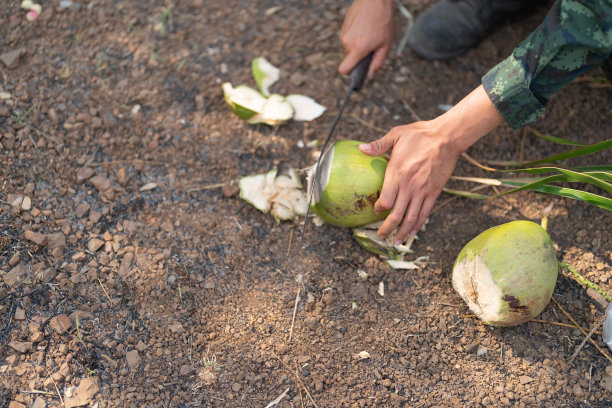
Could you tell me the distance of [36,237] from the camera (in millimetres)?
2215

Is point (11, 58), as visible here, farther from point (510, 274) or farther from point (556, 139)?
point (556, 139)

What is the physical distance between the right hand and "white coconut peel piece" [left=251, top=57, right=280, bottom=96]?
1.67 ft

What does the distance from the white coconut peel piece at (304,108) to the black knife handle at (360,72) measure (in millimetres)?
326

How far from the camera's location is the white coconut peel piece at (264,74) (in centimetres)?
281

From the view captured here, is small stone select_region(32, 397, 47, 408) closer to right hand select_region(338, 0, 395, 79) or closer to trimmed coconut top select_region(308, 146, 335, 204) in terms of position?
trimmed coconut top select_region(308, 146, 335, 204)

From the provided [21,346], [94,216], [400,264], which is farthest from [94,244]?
Answer: [400,264]

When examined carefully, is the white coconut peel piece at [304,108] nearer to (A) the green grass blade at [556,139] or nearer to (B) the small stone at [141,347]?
(A) the green grass blade at [556,139]

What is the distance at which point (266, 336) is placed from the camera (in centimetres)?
213

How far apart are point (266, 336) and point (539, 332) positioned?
3.91 ft

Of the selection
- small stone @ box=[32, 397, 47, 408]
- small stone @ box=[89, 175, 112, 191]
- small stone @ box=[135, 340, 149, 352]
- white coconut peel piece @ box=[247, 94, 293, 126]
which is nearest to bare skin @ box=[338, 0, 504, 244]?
white coconut peel piece @ box=[247, 94, 293, 126]

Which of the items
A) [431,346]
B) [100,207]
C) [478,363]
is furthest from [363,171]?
[100,207]

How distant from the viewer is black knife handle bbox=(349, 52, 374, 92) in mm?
2457

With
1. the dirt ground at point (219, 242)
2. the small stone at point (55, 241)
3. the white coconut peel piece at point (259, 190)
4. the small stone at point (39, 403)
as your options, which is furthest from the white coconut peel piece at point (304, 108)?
the small stone at point (39, 403)

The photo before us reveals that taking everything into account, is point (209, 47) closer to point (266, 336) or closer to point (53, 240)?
point (53, 240)
